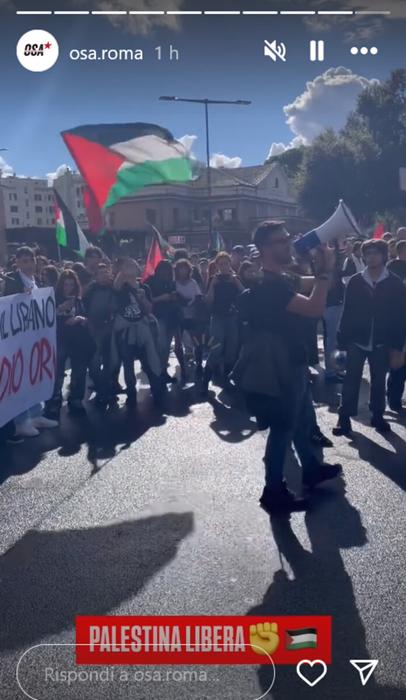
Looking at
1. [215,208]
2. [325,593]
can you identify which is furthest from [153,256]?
[215,208]

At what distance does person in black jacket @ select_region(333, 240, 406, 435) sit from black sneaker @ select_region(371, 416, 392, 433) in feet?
0.04

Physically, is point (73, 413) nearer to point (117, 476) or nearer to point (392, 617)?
point (117, 476)

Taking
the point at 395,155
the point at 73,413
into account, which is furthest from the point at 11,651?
the point at 395,155

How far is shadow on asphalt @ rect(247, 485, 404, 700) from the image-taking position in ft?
7.15

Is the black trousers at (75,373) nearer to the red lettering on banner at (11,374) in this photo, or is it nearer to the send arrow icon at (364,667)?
the red lettering on banner at (11,374)

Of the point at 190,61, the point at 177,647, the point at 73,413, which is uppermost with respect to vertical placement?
the point at 190,61

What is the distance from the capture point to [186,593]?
296 cm

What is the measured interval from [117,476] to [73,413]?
7.77 feet

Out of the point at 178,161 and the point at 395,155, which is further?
the point at 395,155

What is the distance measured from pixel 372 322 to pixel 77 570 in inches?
129

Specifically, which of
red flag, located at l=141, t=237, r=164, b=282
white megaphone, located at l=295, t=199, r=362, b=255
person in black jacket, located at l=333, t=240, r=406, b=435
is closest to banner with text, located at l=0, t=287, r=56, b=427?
white megaphone, located at l=295, t=199, r=362, b=255

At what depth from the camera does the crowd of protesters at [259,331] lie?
3881mm

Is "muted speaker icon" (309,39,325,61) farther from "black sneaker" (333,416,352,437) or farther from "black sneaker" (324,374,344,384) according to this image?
"black sneaker" (324,374,344,384)

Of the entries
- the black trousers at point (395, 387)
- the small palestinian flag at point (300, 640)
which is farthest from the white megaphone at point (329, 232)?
the small palestinian flag at point (300, 640)
